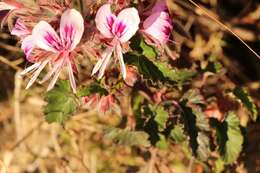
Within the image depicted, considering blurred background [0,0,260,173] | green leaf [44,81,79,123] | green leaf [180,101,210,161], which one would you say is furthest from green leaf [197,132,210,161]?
green leaf [44,81,79,123]

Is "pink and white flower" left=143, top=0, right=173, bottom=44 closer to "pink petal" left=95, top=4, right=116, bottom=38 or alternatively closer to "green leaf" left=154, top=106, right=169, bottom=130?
"pink petal" left=95, top=4, right=116, bottom=38

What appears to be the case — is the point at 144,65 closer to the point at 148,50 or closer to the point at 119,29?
the point at 148,50

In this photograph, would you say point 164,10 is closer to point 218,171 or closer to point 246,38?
point 218,171

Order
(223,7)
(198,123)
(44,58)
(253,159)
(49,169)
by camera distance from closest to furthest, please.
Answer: (44,58) → (198,123) → (253,159) → (49,169) → (223,7)

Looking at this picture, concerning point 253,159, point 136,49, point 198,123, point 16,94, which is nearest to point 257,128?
point 253,159

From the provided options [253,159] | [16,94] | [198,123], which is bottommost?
[16,94]

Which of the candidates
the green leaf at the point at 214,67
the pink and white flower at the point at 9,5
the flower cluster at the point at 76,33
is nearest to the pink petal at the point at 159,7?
the flower cluster at the point at 76,33
